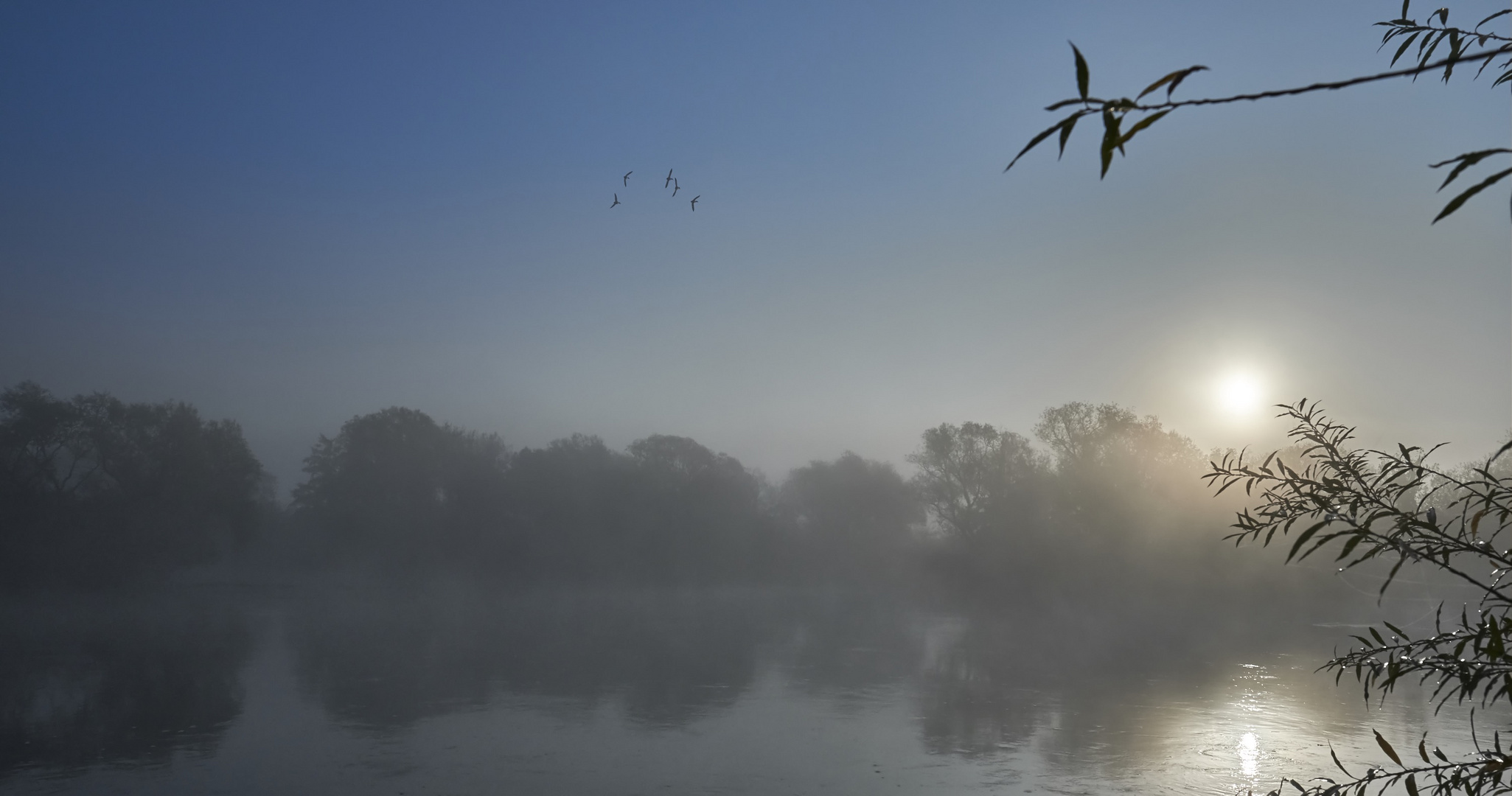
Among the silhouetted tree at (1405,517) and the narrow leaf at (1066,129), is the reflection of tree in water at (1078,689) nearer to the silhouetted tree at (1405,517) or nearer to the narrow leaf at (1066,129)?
the silhouetted tree at (1405,517)

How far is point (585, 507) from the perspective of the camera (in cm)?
5506

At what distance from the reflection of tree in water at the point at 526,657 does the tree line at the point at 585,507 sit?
25.9 feet

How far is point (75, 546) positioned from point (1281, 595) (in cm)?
5081

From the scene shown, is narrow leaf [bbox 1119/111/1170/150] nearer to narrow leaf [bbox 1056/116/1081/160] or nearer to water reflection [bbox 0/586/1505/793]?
narrow leaf [bbox 1056/116/1081/160]

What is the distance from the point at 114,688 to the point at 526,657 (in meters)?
8.82

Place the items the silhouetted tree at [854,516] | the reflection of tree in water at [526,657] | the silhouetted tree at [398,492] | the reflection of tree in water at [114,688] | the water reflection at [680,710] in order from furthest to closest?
the silhouetted tree at [854,516]
the silhouetted tree at [398,492]
the reflection of tree in water at [526,657]
the reflection of tree in water at [114,688]
the water reflection at [680,710]

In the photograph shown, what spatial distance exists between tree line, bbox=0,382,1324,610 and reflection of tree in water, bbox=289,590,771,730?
7.89m

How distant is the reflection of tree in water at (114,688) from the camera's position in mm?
12938

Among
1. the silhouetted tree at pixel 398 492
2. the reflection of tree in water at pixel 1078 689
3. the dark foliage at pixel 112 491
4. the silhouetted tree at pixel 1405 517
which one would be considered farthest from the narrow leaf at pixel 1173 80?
the silhouetted tree at pixel 398 492

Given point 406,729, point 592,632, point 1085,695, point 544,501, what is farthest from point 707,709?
point 544,501

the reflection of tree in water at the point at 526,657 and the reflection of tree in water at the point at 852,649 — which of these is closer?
the reflection of tree in water at the point at 526,657

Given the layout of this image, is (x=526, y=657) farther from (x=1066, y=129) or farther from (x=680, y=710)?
(x=1066, y=129)

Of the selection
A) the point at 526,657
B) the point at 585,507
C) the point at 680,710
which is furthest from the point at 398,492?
the point at 680,710

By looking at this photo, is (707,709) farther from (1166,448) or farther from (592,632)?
(1166,448)
